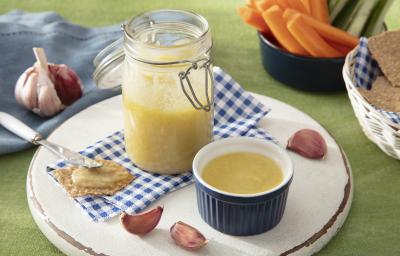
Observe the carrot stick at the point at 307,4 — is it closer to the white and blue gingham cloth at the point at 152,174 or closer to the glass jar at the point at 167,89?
the white and blue gingham cloth at the point at 152,174

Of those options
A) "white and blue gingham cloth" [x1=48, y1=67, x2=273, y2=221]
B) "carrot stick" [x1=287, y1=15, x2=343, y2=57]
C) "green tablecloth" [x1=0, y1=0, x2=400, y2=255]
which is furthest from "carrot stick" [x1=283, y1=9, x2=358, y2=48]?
"white and blue gingham cloth" [x1=48, y1=67, x2=273, y2=221]

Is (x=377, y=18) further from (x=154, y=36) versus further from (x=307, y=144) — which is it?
(x=154, y=36)

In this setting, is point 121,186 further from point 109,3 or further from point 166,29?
point 109,3

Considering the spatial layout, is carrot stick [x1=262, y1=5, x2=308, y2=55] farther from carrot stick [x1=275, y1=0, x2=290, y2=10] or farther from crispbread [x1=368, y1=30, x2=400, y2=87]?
crispbread [x1=368, y1=30, x2=400, y2=87]

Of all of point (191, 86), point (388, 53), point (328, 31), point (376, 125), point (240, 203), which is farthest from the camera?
point (328, 31)

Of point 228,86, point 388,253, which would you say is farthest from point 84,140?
point 388,253

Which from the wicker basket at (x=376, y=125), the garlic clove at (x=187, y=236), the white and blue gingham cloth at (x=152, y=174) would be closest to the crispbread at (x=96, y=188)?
the white and blue gingham cloth at (x=152, y=174)

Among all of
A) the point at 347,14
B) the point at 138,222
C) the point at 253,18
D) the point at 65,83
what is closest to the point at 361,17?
the point at 347,14
